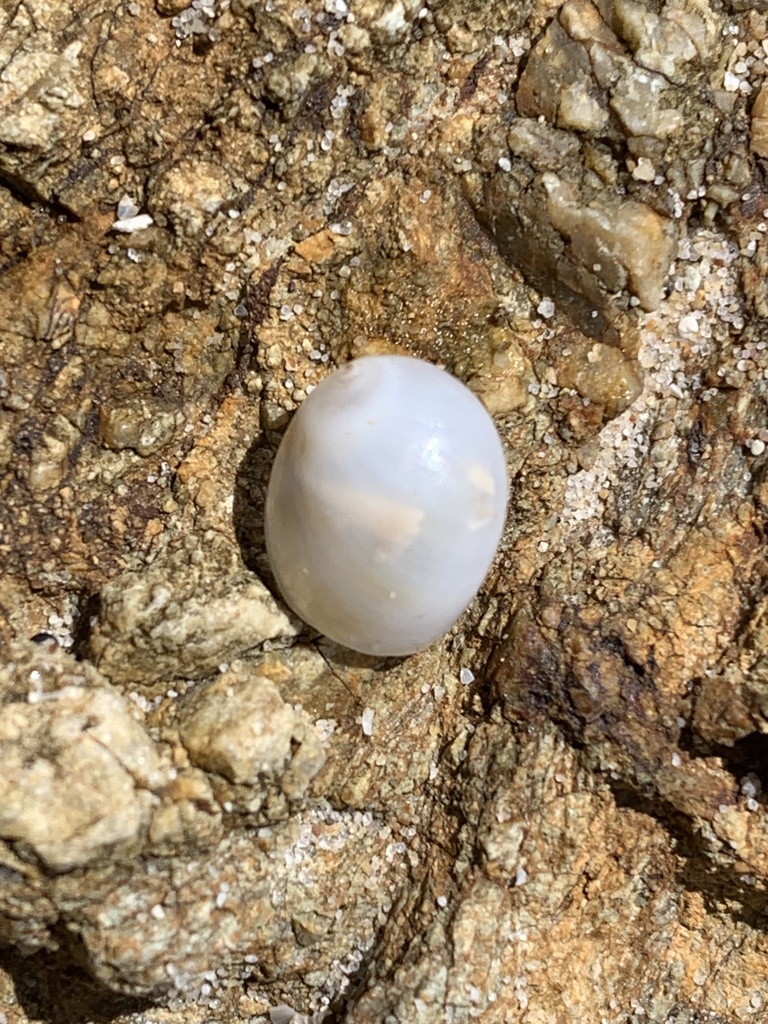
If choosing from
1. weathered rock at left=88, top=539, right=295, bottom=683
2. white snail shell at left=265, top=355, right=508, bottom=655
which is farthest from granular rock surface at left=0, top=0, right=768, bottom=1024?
white snail shell at left=265, top=355, right=508, bottom=655

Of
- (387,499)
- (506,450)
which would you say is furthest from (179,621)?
(506,450)

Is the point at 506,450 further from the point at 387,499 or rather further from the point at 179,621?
the point at 179,621

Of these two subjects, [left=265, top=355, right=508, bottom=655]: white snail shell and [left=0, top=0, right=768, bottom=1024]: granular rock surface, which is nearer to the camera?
[left=265, top=355, right=508, bottom=655]: white snail shell

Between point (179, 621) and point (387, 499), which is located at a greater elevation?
point (387, 499)

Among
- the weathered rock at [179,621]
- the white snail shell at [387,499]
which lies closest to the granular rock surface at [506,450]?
the weathered rock at [179,621]

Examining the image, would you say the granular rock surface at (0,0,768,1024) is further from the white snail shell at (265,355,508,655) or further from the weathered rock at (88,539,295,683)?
the white snail shell at (265,355,508,655)

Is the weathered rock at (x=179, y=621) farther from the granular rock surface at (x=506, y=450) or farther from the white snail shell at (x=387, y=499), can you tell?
the white snail shell at (x=387, y=499)

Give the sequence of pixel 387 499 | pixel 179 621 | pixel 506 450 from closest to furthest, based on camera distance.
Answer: pixel 387 499 → pixel 179 621 → pixel 506 450
